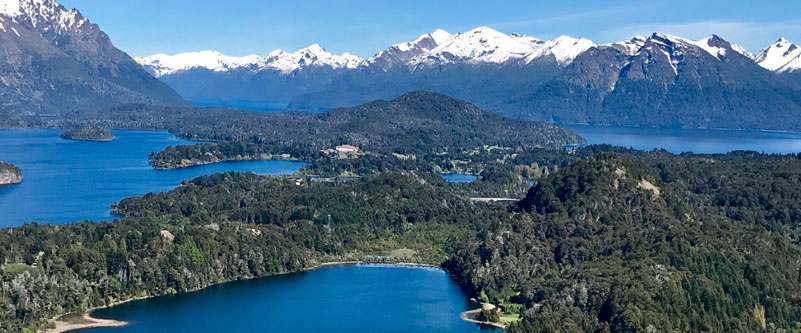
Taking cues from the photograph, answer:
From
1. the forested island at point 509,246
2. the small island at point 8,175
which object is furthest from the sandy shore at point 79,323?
the small island at point 8,175

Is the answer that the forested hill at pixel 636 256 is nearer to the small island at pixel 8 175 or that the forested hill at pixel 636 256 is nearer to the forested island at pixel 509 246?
the forested island at pixel 509 246

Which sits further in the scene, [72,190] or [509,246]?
[72,190]

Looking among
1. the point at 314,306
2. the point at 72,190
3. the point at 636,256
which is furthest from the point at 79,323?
the point at 72,190

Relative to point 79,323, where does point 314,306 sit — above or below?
below

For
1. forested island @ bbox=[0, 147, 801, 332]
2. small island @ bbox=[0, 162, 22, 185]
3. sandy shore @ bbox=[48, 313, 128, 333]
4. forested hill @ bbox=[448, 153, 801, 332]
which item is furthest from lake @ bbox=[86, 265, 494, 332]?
small island @ bbox=[0, 162, 22, 185]

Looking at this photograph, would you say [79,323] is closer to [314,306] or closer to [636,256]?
[314,306]

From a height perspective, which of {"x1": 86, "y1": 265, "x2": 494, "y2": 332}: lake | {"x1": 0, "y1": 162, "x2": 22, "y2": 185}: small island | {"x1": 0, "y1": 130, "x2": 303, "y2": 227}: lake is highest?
{"x1": 0, "y1": 162, "x2": 22, "y2": 185}: small island

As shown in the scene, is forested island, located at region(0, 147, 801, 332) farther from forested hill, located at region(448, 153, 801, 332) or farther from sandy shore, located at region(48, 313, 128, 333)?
sandy shore, located at region(48, 313, 128, 333)
